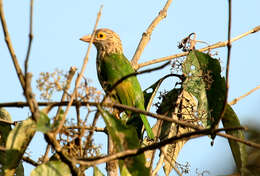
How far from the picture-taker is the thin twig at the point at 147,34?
398 centimetres

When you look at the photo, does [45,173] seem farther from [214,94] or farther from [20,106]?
[214,94]

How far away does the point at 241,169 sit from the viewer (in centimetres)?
259

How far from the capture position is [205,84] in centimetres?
298

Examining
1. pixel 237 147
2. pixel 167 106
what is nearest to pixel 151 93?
pixel 167 106

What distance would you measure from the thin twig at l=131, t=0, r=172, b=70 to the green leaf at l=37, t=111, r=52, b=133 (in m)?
2.23

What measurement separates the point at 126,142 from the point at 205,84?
1.04 m

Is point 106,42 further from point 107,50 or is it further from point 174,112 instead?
point 174,112

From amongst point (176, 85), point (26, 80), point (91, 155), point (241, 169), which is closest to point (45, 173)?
point (91, 155)

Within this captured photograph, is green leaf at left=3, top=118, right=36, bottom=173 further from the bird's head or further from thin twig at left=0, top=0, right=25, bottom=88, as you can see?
the bird's head

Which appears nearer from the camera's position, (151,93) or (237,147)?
(237,147)

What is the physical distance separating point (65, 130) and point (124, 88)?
9.20 feet

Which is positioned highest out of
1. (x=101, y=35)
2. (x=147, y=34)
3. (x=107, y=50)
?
(x=101, y=35)

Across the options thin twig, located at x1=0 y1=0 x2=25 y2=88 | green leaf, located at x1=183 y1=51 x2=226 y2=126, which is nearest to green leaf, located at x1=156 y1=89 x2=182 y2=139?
green leaf, located at x1=183 y1=51 x2=226 y2=126

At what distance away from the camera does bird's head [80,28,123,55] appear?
5.49m
